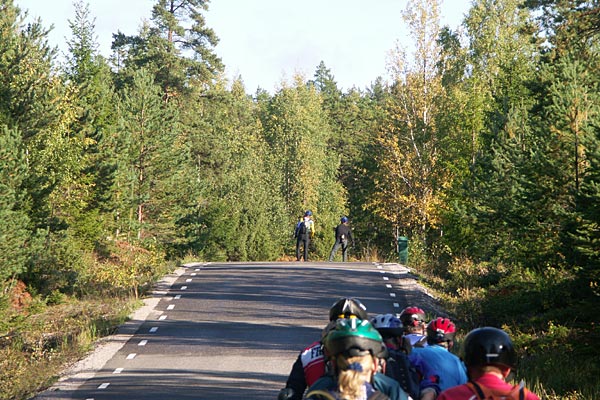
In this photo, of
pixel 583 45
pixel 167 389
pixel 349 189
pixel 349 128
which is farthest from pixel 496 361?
pixel 349 128

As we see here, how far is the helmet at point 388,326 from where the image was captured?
22.1 feet

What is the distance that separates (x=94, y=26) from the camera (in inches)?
1770

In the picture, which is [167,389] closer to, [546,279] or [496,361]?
[496,361]

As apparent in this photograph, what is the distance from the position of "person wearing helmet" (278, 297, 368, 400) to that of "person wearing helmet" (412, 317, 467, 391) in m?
0.95

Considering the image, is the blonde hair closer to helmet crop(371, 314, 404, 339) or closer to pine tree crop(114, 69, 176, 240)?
helmet crop(371, 314, 404, 339)

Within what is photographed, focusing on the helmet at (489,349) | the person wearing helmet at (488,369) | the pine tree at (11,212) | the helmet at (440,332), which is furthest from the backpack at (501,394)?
the pine tree at (11,212)

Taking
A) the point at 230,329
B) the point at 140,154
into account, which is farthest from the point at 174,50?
the point at 230,329

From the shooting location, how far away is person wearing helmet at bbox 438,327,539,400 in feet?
13.5

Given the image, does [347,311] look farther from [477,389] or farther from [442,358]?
[477,389]

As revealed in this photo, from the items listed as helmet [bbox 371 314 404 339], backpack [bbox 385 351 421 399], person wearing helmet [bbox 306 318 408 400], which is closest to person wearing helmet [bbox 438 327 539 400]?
person wearing helmet [bbox 306 318 408 400]

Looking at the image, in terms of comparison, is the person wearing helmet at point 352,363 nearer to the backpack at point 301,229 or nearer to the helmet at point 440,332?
the helmet at point 440,332

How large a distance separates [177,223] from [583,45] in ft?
88.8

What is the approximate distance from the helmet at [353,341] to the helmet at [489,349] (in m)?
0.44

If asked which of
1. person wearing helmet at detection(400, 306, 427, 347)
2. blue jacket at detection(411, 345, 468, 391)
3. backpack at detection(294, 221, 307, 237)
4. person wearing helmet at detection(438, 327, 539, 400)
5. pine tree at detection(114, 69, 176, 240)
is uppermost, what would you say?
pine tree at detection(114, 69, 176, 240)
